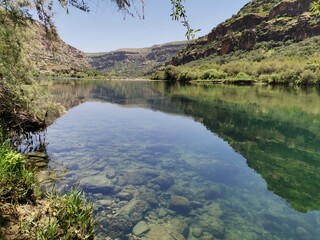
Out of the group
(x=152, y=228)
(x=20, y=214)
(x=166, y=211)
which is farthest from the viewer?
(x=166, y=211)

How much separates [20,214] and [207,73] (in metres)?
142

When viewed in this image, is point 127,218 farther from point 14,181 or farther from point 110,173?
point 110,173

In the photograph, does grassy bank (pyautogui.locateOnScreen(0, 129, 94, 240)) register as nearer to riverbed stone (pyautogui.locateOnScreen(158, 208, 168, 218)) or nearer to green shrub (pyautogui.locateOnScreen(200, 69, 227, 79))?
riverbed stone (pyautogui.locateOnScreen(158, 208, 168, 218))

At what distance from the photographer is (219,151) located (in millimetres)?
22359

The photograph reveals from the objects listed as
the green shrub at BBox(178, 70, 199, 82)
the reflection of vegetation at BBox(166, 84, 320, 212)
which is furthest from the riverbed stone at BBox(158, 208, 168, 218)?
the green shrub at BBox(178, 70, 199, 82)

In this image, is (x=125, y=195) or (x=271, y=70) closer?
(x=125, y=195)

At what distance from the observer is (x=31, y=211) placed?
315 inches

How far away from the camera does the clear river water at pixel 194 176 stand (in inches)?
425

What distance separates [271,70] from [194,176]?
12161 centimetres

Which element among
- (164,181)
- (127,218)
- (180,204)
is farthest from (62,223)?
(164,181)

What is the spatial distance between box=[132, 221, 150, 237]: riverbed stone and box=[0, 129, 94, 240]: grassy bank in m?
1.79

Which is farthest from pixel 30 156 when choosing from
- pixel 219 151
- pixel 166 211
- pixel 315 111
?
pixel 315 111

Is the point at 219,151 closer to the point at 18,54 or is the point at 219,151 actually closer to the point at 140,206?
the point at 140,206

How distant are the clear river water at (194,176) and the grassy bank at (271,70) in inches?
3078
